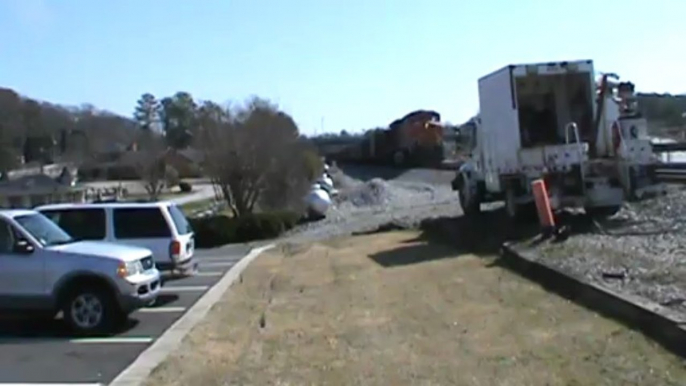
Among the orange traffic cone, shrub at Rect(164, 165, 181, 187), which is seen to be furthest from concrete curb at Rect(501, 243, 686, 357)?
shrub at Rect(164, 165, 181, 187)

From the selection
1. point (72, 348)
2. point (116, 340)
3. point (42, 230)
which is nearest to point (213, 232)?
point (42, 230)

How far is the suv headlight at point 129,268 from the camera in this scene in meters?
13.0

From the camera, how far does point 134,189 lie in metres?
96.3

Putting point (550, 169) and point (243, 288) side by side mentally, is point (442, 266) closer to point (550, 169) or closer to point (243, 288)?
point (243, 288)

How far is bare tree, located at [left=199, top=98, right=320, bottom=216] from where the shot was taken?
151 ft

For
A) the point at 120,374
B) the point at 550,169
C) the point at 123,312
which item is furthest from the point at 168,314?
the point at 550,169

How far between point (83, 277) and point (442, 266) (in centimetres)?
693

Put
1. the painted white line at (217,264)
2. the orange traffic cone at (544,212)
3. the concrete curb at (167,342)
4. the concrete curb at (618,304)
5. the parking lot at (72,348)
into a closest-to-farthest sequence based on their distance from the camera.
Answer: the concrete curb at (618,304) < the concrete curb at (167,342) < the parking lot at (72,348) < the orange traffic cone at (544,212) < the painted white line at (217,264)

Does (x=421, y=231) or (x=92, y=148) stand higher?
(x=92, y=148)

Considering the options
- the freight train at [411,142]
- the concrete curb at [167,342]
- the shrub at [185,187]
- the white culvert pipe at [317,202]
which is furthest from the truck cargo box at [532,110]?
the shrub at [185,187]

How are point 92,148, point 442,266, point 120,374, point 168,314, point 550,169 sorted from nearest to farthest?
point 120,374
point 168,314
point 442,266
point 550,169
point 92,148

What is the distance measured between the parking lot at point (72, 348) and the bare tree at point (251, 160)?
1164 inches

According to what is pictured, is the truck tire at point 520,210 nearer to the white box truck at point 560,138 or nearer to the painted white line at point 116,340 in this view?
the white box truck at point 560,138

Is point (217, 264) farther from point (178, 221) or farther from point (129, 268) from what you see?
point (129, 268)
